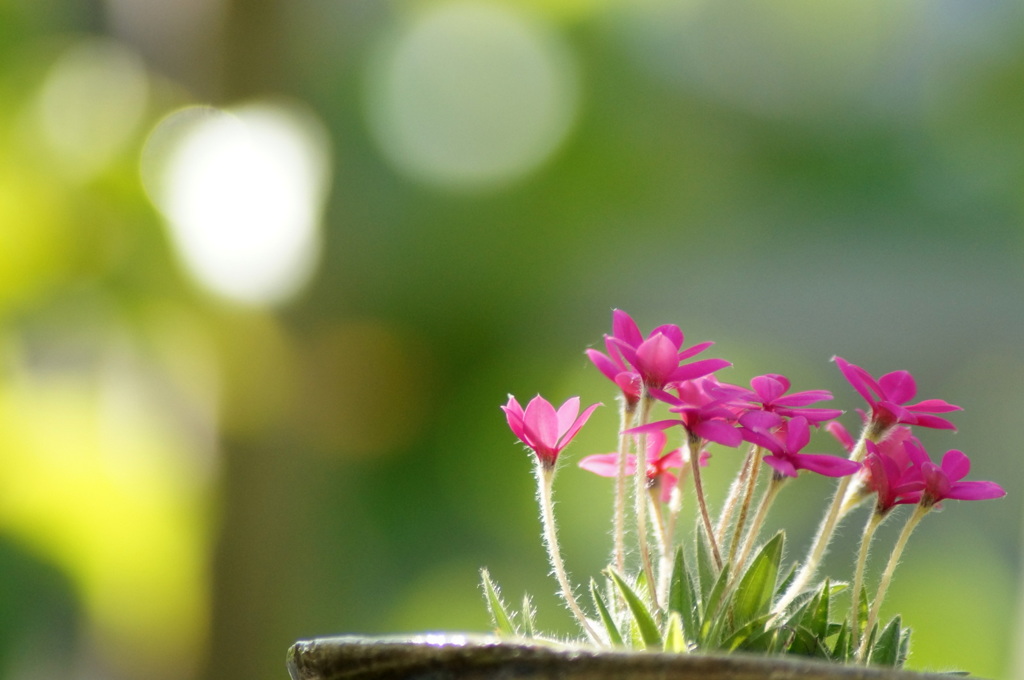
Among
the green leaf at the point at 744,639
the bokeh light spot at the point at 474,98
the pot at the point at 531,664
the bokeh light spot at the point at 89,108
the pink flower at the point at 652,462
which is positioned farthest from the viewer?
the bokeh light spot at the point at 474,98

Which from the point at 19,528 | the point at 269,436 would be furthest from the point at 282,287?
the point at 19,528

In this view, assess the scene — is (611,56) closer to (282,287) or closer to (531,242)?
(531,242)

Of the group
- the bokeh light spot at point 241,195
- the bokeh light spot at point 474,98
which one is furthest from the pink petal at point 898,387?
the bokeh light spot at point 474,98

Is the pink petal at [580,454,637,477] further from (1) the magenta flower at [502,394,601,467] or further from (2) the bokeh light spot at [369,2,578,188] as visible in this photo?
(2) the bokeh light spot at [369,2,578,188]

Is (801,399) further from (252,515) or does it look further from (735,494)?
(252,515)

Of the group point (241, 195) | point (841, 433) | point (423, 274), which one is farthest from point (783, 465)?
point (423, 274)

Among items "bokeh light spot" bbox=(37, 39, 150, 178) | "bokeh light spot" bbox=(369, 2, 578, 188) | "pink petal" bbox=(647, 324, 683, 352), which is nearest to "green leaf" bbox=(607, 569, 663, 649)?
"pink petal" bbox=(647, 324, 683, 352)

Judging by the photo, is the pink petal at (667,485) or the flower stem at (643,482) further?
the pink petal at (667,485)

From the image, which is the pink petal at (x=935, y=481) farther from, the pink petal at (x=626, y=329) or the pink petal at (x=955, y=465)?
the pink petal at (x=626, y=329)
